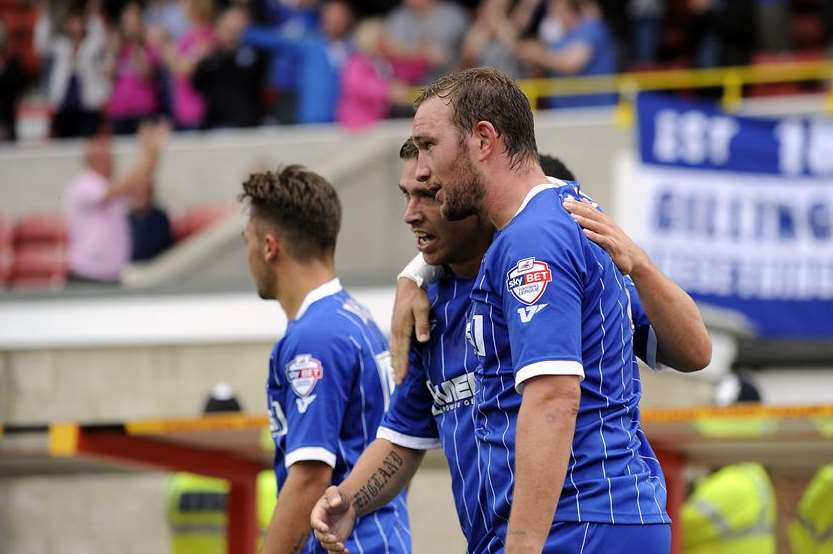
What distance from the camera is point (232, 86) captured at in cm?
1619

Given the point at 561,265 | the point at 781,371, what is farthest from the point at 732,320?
the point at 561,265

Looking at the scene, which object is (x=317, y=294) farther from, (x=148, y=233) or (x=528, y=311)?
(x=148, y=233)

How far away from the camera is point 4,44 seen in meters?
19.6

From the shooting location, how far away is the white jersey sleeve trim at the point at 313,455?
4832 mm

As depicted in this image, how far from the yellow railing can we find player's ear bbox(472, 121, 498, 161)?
37.6 ft

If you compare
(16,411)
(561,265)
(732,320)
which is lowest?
(16,411)

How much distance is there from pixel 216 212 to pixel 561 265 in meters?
12.3

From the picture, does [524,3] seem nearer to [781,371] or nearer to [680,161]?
[680,161]

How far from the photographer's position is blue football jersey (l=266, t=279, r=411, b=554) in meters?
4.89

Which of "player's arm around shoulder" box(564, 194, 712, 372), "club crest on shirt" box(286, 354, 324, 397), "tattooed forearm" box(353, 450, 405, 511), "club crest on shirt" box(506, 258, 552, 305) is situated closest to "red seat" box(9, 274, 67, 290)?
"club crest on shirt" box(286, 354, 324, 397)

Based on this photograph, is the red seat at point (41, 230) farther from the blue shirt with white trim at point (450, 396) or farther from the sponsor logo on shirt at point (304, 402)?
the blue shirt with white trim at point (450, 396)

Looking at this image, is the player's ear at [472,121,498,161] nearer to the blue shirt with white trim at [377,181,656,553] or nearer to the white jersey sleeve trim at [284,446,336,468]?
the blue shirt with white trim at [377,181,656,553]

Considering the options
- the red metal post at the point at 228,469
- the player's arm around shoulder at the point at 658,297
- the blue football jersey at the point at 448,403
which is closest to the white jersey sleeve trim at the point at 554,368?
the player's arm around shoulder at the point at 658,297

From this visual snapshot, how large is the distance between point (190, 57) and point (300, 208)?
1141 cm
